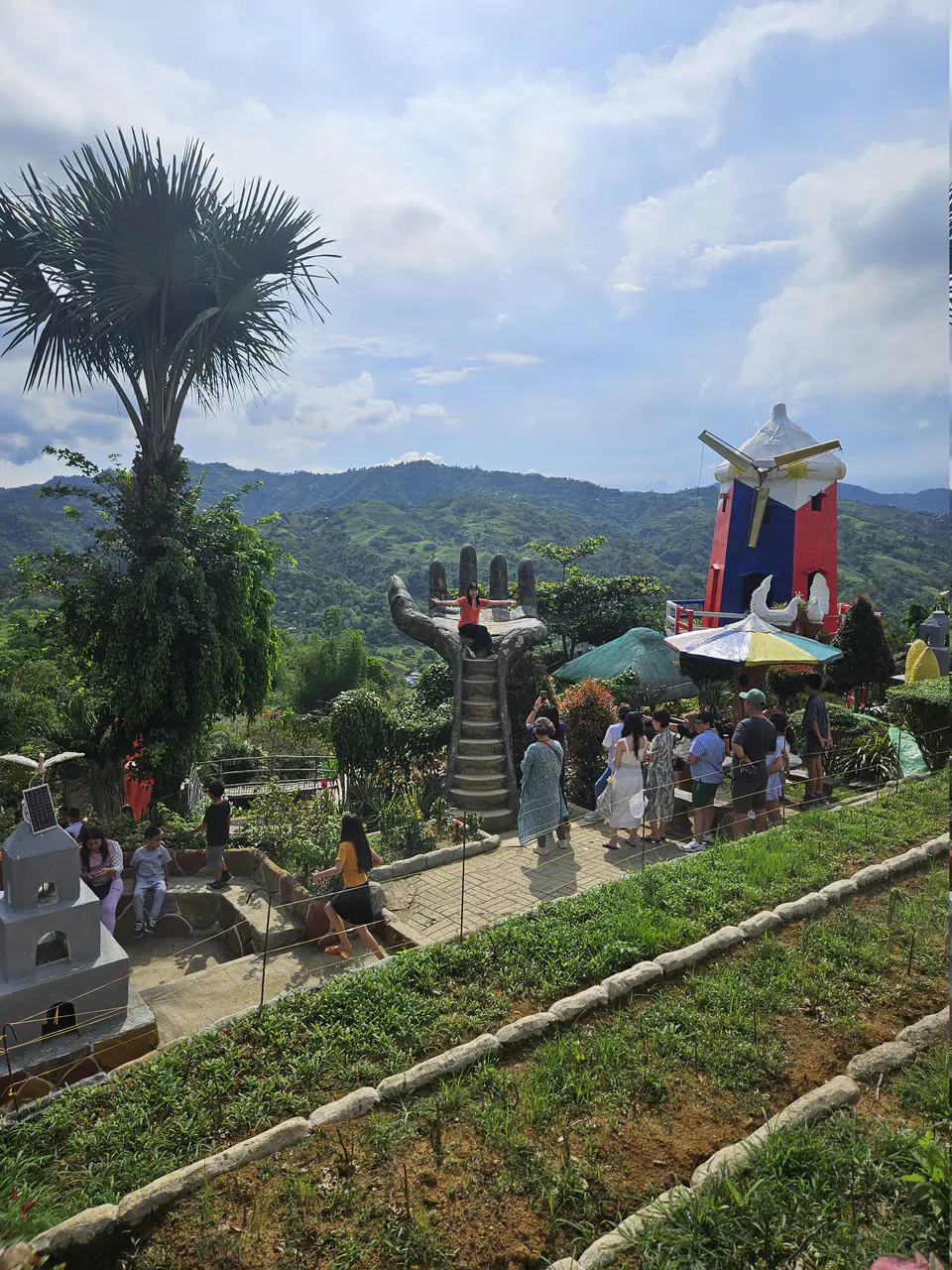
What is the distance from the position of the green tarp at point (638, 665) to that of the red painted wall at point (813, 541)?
917 centimetres

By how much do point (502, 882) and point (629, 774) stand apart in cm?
183

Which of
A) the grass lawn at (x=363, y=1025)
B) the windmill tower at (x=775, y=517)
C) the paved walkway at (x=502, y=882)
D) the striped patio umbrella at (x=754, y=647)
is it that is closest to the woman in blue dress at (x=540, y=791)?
the paved walkway at (x=502, y=882)

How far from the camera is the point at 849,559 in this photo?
3410 inches

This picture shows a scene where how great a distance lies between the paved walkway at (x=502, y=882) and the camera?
6.97 m

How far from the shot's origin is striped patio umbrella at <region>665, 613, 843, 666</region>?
389 inches

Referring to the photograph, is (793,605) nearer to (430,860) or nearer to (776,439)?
(430,860)

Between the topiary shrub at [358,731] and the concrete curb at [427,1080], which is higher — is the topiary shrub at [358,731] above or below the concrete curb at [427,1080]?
above

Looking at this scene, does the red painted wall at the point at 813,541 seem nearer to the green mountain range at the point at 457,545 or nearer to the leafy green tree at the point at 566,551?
the leafy green tree at the point at 566,551

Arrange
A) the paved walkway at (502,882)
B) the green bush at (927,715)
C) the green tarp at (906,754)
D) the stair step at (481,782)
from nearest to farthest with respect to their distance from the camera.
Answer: the paved walkway at (502,882)
the green tarp at (906,754)
the green bush at (927,715)
the stair step at (481,782)

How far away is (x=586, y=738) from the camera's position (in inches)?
413

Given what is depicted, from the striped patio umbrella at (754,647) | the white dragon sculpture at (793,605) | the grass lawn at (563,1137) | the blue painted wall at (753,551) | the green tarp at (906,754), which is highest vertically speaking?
the blue painted wall at (753,551)

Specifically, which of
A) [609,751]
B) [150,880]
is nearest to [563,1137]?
[609,751]

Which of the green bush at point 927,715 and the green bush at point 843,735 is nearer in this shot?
the green bush at point 843,735

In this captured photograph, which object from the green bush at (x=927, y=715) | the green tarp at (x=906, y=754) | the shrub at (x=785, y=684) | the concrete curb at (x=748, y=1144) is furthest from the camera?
the shrub at (x=785, y=684)
